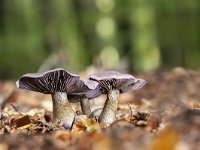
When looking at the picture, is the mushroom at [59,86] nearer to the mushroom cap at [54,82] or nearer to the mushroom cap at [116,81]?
the mushroom cap at [54,82]

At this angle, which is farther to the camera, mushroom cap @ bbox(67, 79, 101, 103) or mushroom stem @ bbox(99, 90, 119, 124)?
mushroom stem @ bbox(99, 90, 119, 124)

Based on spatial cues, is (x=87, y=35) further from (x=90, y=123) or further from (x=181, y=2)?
(x=90, y=123)

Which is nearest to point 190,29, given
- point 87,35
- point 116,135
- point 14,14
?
point 87,35

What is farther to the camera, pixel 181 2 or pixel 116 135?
pixel 181 2

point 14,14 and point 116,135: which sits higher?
point 14,14

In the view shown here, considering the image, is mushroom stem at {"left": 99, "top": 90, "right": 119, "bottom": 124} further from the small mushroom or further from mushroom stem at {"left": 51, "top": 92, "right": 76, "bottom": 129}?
mushroom stem at {"left": 51, "top": 92, "right": 76, "bottom": 129}

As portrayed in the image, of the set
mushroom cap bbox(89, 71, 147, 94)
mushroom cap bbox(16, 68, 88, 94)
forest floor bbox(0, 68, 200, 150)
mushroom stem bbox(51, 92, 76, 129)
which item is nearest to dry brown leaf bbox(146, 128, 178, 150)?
forest floor bbox(0, 68, 200, 150)

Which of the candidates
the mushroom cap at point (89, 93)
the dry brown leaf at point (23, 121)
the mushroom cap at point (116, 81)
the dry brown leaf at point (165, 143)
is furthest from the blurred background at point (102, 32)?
the dry brown leaf at point (165, 143)
